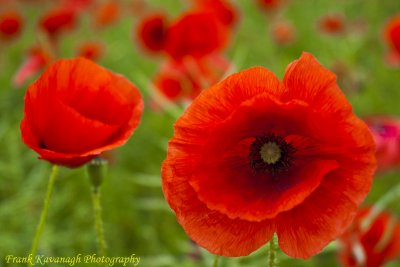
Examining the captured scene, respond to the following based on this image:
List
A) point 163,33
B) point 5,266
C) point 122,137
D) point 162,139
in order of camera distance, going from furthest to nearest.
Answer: point 162,139, point 163,33, point 5,266, point 122,137

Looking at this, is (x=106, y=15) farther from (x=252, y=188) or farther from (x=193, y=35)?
(x=252, y=188)

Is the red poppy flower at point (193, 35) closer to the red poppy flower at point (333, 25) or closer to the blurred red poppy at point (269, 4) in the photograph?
the blurred red poppy at point (269, 4)

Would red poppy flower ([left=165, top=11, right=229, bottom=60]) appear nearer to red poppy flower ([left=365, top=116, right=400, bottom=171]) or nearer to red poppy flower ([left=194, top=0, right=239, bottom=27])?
red poppy flower ([left=194, top=0, right=239, bottom=27])

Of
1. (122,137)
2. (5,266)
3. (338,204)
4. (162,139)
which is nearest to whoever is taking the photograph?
(338,204)

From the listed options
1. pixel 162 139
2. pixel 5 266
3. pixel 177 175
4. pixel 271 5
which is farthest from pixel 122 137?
pixel 271 5

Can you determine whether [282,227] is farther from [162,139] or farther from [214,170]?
[162,139]

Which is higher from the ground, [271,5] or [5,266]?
[271,5]

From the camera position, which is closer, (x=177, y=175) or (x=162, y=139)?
(x=177, y=175)

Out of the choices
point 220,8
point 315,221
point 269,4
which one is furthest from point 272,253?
point 269,4
